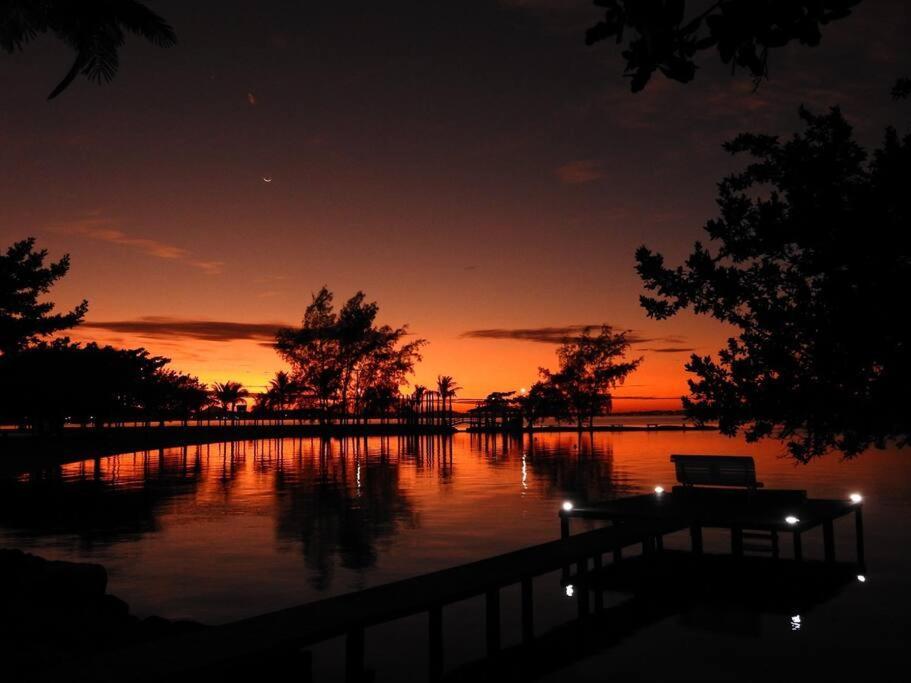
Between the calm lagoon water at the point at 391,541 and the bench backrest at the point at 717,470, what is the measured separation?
88.7 inches

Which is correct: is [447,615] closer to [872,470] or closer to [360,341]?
[872,470]

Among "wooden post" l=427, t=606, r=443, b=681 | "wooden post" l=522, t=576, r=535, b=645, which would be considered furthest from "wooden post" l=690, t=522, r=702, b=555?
"wooden post" l=427, t=606, r=443, b=681

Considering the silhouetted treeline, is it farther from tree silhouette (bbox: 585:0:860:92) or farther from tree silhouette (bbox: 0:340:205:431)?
tree silhouette (bbox: 585:0:860:92)

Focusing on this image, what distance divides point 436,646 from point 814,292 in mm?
7056

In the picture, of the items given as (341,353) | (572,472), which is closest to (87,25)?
(572,472)

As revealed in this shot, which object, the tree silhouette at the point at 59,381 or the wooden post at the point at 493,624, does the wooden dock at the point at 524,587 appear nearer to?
the wooden post at the point at 493,624

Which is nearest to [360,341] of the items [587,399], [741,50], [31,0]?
[587,399]

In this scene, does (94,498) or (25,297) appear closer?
(94,498)

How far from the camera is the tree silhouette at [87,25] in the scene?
11898mm

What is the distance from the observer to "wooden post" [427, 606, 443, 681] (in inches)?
323

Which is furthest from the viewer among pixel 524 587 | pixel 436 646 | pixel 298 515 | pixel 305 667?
pixel 298 515

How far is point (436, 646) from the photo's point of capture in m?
8.32

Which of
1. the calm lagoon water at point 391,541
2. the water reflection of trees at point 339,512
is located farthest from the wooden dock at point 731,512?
the water reflection of trees at point 339,512

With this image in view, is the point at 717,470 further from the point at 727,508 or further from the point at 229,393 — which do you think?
the point at 229,393
